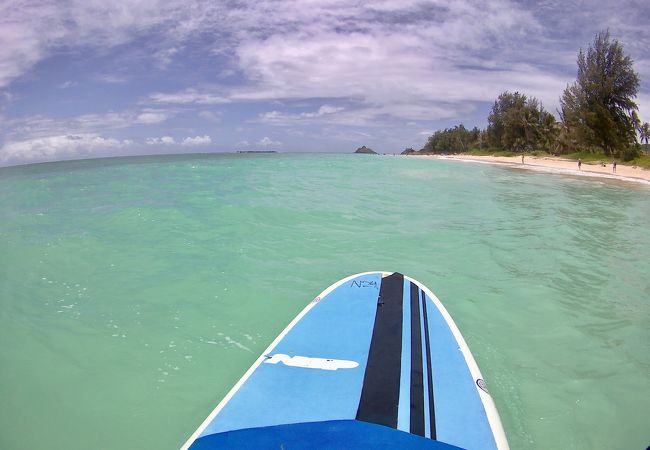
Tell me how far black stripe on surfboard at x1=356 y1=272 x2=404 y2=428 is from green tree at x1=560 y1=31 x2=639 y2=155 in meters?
45.0

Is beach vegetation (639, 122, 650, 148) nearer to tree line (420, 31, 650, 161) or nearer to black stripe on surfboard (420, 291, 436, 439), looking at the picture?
tree line (420, 31, 650, 161)

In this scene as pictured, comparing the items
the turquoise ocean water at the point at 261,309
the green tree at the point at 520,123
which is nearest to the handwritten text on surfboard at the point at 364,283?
the turquoise ocean water at the point at 261,309

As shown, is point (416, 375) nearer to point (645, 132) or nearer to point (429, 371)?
point (429, 371)

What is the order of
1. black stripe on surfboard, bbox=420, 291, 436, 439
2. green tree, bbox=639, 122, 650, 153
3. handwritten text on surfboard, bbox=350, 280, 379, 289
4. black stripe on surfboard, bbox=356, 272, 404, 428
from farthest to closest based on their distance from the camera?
1. green tree, bbox=639, 122, 650, 153
2. handwritten text on surfboard, bbox=350, 280, 379, 289
3. black stripe on surfboard, bbox=356, 272, 404, 428
4. black stripe on surfboard, bbox=420, 291, 436, 439

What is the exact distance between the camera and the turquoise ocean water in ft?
11.3

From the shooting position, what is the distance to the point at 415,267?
7.36 metres

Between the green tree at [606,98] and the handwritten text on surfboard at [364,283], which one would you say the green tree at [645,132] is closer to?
the green tree at [606,98]

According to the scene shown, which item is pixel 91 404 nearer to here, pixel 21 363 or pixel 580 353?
pixel 21 363

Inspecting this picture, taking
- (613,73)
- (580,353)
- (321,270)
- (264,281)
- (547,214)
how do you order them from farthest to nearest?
(613,73)
(547,214)
(321,270)
(264,281)
(580,353)

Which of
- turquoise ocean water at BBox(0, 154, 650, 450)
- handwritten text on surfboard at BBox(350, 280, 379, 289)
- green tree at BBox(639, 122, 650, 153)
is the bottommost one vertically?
turquoise ocean water at BBox(0, 154, 650, 450)

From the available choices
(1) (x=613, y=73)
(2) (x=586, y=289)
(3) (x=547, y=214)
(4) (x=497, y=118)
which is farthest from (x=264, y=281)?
(4) (x=497, y=118)

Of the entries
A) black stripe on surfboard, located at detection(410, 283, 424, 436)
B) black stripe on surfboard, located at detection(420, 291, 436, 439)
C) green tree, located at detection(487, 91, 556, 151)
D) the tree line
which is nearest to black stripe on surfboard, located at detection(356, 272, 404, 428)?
black stripe on surfboard, located at detection(410, 283, 424, 436)

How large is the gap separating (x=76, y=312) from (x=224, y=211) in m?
8.06

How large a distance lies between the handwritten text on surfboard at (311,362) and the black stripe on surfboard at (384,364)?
216 mm
